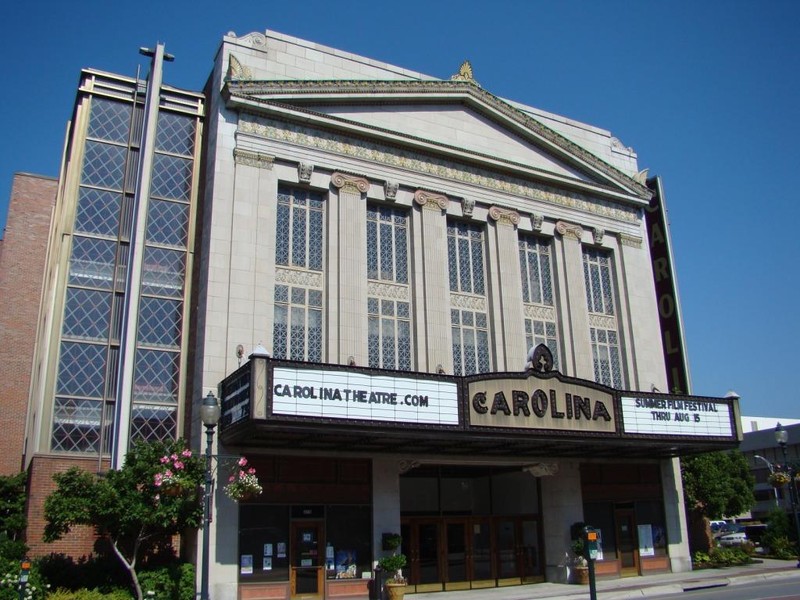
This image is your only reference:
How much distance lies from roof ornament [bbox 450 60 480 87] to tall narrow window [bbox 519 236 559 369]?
710 centimetres

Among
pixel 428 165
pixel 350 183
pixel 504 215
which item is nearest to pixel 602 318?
pixel 504 215

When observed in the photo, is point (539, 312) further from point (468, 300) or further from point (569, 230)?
point (569, 230)

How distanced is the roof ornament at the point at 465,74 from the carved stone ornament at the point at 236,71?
9268 millimetres

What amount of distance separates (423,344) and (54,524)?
13354 mm

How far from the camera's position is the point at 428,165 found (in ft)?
99.3

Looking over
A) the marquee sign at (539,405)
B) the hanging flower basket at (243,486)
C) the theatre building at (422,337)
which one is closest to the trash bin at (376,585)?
the theatre building at (422,337)

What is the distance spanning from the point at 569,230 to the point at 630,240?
3.73m

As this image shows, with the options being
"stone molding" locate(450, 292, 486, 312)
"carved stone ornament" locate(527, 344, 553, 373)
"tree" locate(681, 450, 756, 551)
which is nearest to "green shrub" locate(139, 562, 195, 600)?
"carved stone ornament" locate(527, 344, 553, 373)

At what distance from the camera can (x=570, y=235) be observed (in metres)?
33.1

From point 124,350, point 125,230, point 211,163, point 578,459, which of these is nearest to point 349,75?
point 211,163

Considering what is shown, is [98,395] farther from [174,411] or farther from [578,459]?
[578,459]

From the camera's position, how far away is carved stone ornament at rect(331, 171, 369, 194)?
91.6ft

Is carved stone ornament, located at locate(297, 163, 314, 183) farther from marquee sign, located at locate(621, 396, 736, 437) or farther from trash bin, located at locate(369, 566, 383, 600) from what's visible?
marquee sign, located at locate(621, 396, 736, 437)

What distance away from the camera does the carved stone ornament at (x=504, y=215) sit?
3114 cm
